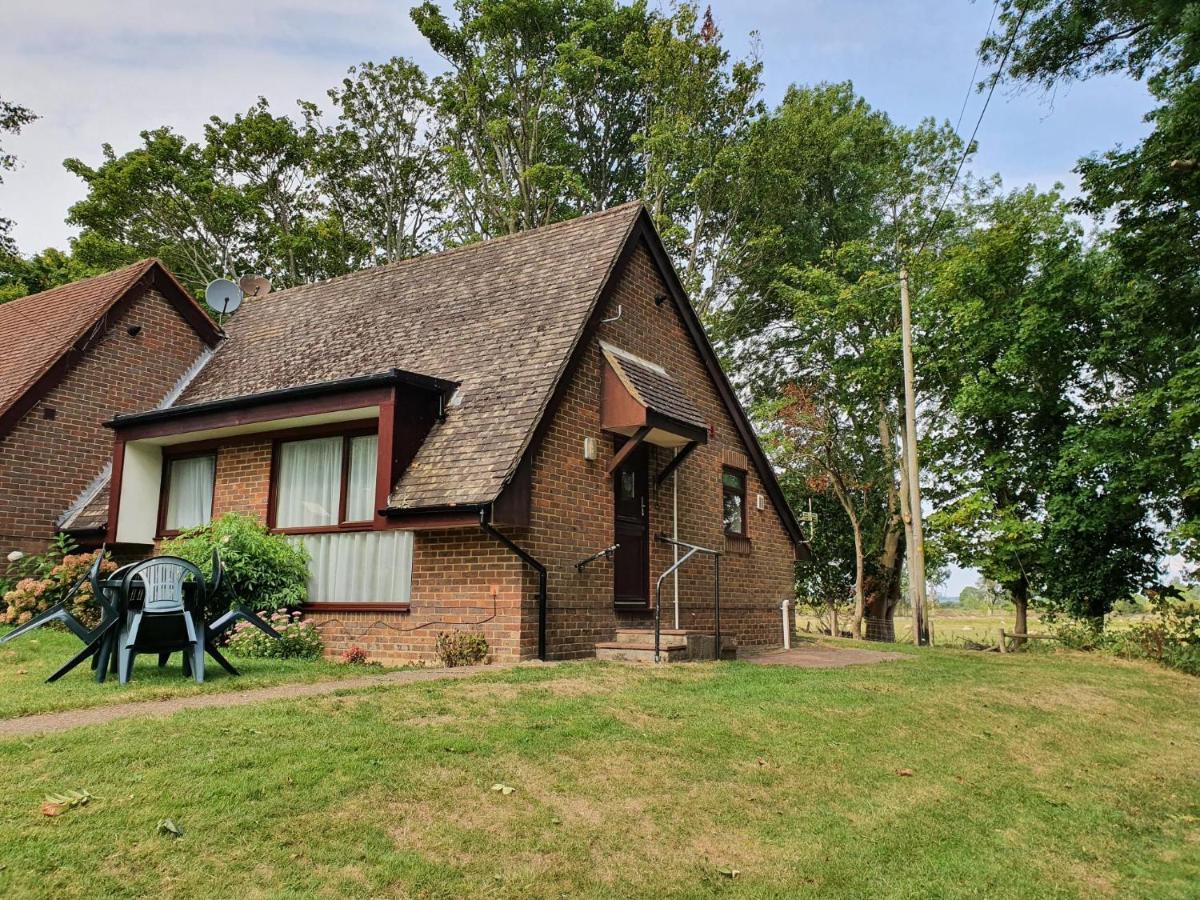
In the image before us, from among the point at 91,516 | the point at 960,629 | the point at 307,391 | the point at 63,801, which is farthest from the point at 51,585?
the point at 960,629

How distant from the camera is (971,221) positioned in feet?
96.2

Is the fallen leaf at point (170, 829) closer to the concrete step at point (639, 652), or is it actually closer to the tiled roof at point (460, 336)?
the tiled roof at point (460, 336)

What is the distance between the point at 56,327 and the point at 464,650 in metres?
11.4

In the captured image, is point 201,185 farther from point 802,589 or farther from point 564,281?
point 802,589

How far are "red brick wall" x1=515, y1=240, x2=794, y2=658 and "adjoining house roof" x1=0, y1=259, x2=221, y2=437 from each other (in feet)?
29.9

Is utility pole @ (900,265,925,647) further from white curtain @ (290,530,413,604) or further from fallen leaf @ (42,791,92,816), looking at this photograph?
fallen leaf @ (42,791,92,816)

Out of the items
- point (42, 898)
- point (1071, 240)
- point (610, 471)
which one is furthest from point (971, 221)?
point (42, 898)

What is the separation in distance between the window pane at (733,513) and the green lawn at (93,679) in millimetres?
7450

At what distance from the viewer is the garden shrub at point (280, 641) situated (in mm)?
10252

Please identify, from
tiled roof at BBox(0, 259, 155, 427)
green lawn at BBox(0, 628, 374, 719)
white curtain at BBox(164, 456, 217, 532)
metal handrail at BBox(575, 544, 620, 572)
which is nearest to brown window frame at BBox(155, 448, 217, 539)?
white curtain at BBox(164, 456, 217, 532)

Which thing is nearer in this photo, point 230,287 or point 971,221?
point 230,287

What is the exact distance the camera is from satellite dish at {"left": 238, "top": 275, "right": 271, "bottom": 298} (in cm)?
1931

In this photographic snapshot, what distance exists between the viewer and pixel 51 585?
40.6 ft

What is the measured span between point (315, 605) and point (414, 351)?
385 cm
